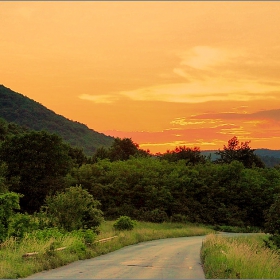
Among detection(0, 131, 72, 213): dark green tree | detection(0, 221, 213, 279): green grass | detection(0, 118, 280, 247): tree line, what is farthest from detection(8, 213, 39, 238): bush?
detection(0, 131, 72, 213): dark green tree

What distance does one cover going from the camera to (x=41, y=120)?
6471 inches

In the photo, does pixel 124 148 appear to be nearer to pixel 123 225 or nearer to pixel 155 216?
pixel 155 216

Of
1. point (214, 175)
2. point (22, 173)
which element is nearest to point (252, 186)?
point (214, 175)

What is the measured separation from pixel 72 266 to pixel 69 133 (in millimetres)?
152622

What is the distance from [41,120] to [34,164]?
89.8m

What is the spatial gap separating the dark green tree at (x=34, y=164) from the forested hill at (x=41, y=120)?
70.7m

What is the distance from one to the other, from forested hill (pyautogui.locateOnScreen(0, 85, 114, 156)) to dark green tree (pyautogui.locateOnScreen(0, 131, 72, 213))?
232 feet

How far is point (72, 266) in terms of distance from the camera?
2348 centimetres

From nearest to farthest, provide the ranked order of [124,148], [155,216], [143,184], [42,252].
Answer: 1. [42,252]
2. [155,216]
3. [143,184]
4. [124,148]

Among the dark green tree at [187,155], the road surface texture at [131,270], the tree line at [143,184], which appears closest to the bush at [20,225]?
the road surface texture at [131,270]

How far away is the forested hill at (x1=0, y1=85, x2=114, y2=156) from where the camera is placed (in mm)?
156000

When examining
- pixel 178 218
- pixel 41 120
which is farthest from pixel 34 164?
pixel 41 120

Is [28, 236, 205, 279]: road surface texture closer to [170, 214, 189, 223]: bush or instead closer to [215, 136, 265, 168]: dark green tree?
[170, 214, 189, 223]: bush

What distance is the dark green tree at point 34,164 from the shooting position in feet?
249
